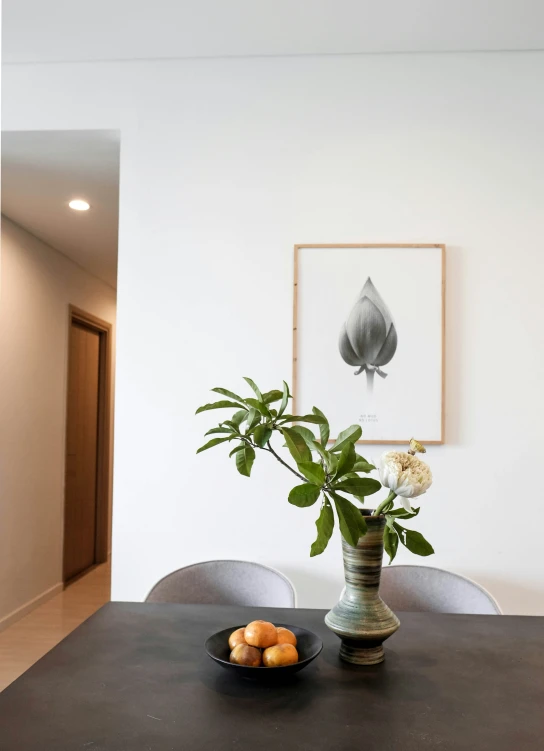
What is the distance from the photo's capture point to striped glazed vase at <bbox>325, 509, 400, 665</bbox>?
136 centimetres

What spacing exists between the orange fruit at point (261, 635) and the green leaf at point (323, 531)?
205 mm

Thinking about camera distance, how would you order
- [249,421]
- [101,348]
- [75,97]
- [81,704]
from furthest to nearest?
[101,348], [75,97], [249,421], [81,704]

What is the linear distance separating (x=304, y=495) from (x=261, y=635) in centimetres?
30

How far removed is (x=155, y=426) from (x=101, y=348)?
3.43 metres

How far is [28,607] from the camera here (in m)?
4.24

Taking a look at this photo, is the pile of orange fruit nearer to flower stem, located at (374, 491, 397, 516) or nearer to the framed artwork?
flower stem, located at (374, 491, 397, 516)

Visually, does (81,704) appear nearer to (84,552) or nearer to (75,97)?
(75,97)

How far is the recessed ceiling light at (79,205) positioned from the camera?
3645 mm

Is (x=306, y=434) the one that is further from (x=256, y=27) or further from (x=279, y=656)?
(x=256, y=27)

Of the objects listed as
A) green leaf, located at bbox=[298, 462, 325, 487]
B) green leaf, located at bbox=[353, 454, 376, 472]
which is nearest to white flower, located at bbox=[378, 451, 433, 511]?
green leaf, located at bbox=[353, 454, 376, 472]

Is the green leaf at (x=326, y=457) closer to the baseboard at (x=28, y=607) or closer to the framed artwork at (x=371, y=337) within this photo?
the framed artwork at (x=371, y=337)

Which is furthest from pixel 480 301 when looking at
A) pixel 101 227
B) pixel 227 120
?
pixel 101 227

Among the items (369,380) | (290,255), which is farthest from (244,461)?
(290,255)

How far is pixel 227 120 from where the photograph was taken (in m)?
2.71
